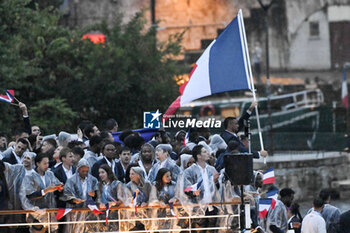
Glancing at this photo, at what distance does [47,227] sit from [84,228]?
51 centimetres

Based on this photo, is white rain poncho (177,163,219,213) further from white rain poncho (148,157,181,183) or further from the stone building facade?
the stone building facade

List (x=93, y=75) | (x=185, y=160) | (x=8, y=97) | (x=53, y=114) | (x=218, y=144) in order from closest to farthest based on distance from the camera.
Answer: (x=185, y=160), (x=218, y=144), (x=8, y=97), (x=53, y=114), (x=93, y=75)

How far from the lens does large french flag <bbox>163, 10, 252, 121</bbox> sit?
16.7 m

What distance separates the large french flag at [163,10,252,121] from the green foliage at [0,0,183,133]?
11571mm

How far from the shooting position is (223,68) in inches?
663

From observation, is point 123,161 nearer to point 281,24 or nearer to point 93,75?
point 93,75

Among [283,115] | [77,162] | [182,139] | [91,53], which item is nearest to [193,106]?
[283,115]

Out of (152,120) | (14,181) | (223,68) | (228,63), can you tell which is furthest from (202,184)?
(152,120)

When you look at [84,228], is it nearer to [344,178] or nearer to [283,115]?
[344,178]

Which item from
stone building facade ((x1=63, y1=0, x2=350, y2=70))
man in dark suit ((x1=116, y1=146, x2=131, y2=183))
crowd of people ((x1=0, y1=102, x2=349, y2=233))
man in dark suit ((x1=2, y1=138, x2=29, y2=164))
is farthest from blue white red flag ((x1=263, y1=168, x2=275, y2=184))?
stone building facade ((x1=63, y1=0, x2=350, y2=70))

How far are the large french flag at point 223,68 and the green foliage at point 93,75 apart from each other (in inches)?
456

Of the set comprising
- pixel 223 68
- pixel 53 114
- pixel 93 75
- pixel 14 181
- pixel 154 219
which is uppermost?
pixel 93 75

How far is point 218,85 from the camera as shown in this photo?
16.9m

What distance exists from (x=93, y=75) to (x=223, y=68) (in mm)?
14634
